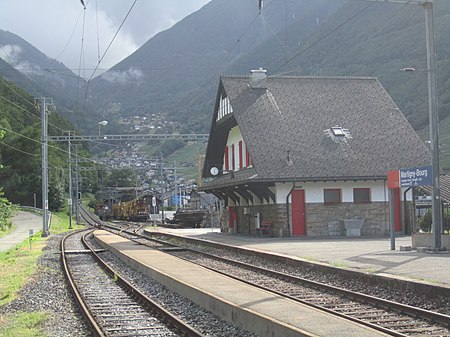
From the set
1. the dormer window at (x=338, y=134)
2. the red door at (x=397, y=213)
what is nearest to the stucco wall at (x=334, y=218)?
the red door at (x=397, y=213)

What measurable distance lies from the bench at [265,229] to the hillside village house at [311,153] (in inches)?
4.7

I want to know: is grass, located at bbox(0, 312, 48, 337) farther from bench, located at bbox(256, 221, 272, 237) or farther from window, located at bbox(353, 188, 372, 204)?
window, located at bbox(353, 188, 372, 204)

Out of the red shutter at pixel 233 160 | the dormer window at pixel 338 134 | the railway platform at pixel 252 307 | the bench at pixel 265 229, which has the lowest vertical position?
the railway platform at pixel 252 307

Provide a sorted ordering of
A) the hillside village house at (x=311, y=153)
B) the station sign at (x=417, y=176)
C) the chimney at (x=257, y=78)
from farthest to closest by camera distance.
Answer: the chimney at (x=257, y=78) → the hillside village house at (x=311, y=153) → the station sign at (x=417, y=176)

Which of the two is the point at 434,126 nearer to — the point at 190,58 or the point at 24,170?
the point at 24,170

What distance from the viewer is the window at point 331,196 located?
32.2 m

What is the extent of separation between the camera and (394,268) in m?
15.9

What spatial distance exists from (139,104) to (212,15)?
87.3 ft

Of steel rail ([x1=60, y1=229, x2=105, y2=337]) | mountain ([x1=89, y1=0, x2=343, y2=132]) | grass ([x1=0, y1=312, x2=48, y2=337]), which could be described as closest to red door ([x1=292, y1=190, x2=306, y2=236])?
steel rail ([x1=60, y1=229, x2=105, y2=337])

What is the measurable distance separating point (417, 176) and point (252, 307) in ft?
36.2

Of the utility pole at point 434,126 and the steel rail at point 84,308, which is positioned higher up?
the utility pole at point 434,126

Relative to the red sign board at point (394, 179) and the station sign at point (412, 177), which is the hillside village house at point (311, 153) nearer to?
the red sign board at point (394, 179)

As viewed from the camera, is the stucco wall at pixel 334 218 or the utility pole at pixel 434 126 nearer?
the utility pole at pixel 434 126

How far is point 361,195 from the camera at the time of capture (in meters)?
32.6
